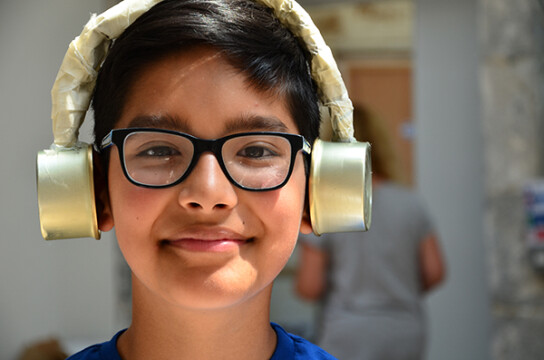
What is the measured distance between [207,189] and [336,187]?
0.94 ft

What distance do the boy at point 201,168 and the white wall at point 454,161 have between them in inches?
140

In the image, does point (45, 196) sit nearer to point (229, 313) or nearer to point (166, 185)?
point (166, 185)

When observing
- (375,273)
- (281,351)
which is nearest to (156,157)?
(281,351)

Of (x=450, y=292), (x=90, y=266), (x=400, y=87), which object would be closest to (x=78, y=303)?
(x=90, y=266)

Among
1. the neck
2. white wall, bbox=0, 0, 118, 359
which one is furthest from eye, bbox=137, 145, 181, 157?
white wall, bbox=0, 0, 118, 359

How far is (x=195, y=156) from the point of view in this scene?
124cm

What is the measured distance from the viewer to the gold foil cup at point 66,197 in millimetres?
1326

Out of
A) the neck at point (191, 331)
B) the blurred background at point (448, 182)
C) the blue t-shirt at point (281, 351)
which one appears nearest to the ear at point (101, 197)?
the neck at point (191, 331)

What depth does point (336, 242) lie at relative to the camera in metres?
3.35

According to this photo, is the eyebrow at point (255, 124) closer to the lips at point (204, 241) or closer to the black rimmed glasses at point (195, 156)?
the black rimmed glasses at point (195, 156)

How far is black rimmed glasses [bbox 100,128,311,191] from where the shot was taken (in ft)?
4.09

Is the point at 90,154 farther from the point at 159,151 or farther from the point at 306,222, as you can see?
the point at 306,222

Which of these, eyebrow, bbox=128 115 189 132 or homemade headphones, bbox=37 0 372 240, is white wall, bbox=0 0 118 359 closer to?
homemade headphones, bbox=37 0 372 240

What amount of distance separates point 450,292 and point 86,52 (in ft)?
12.8
